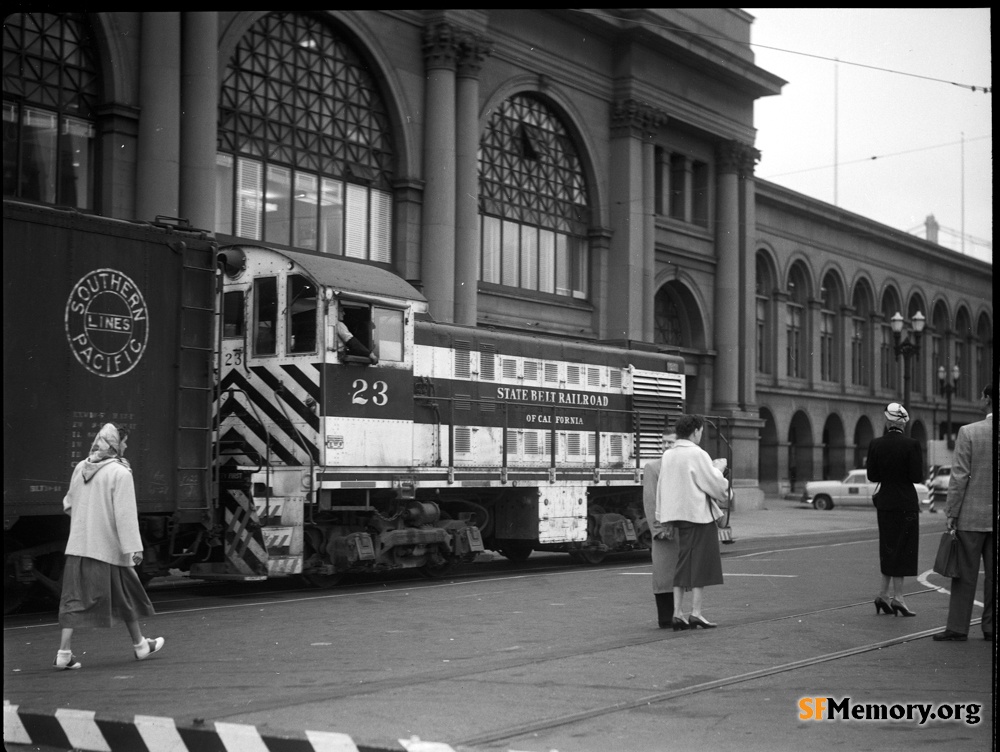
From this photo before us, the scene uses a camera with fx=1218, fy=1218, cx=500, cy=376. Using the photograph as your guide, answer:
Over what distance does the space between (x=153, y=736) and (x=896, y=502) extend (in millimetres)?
8446

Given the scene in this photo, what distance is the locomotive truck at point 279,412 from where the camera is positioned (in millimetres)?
13039

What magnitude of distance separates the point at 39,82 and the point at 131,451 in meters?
12.1

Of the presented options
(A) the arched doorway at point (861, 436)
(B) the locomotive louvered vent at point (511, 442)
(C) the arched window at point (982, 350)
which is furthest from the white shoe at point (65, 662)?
(C) the arched window at point (982, 350)

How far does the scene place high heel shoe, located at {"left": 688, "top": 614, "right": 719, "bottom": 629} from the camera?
1176 cm

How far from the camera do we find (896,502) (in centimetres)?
1273

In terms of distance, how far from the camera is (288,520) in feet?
51.6

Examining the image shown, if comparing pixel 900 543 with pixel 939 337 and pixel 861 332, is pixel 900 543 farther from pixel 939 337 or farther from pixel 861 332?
pixel 939 337

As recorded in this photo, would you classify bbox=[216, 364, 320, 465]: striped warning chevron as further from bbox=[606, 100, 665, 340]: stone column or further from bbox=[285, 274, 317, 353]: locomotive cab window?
bbox=[606, 100, 665, 340]: stone column

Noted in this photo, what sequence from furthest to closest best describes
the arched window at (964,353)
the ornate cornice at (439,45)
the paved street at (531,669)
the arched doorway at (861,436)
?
the arched window at (964,353) → the arched doorway at (861,436) → the ornate cornice at (439,45) → the paved street at (531,669)

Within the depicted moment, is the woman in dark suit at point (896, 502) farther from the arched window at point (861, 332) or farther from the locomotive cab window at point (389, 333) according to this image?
the arched window at point (861, 332)

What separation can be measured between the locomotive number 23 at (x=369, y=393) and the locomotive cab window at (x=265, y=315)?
1.22 m

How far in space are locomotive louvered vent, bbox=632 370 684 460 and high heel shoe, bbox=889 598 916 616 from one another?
10.1 metres

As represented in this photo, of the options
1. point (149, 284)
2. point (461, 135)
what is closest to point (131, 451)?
point (149, 284)

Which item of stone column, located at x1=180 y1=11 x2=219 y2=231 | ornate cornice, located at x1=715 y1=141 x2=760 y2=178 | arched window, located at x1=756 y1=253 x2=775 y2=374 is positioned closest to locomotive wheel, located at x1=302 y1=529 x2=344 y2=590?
stone column, located at x1=180 y1=11 x2=219 y2=231
